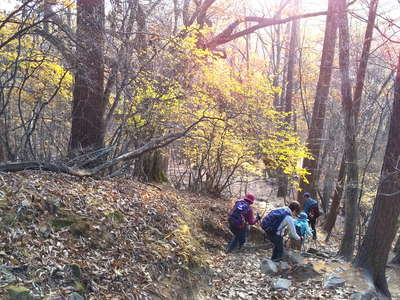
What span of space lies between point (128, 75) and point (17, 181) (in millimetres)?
3668

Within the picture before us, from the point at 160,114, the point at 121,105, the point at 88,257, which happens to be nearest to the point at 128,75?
the point at 160,114

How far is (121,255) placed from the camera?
463cm

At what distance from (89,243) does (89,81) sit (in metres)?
3.66

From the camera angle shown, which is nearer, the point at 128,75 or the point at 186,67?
the point at 128,75

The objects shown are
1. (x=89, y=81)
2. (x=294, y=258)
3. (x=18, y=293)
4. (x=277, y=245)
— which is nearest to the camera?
(x=18, y=293)

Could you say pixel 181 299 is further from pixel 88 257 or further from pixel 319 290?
pixel 319 290

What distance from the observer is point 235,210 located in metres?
7.75

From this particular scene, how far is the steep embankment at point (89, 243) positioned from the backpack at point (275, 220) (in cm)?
164

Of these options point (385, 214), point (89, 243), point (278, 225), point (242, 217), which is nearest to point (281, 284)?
point (278, 225)

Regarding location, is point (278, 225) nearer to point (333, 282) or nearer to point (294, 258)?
point (294, 258)

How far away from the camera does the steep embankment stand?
11.8 ft

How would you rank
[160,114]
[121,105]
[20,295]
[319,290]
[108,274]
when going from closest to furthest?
[20,295] → [108,274] → [319,290] → [160,114] → [121,105]

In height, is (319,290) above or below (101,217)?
below

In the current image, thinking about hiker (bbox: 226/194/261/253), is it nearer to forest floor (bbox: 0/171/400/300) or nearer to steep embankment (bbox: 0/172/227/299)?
forest floor (bbox: 0/171/400/300)
